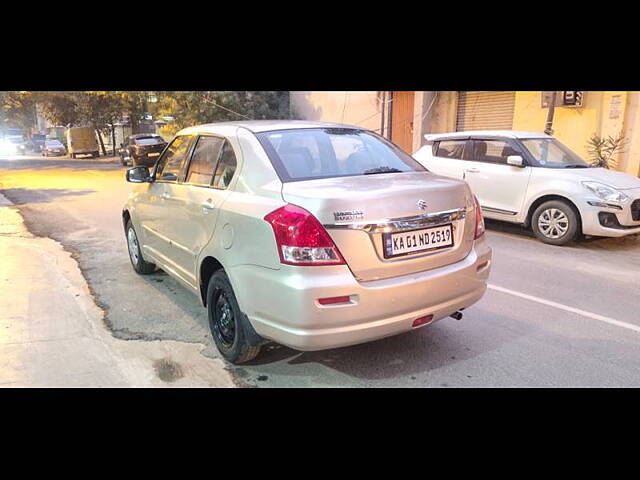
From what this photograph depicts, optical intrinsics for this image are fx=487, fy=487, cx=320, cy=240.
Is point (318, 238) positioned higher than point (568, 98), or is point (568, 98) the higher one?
point (568, 98)

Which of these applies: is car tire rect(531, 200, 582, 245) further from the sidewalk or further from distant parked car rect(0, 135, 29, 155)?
distant parked car rect(0, 135, 29, 155)

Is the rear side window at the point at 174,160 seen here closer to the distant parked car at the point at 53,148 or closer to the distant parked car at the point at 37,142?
the distant parked car at the point at 53,148

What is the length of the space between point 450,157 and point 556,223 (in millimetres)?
2124

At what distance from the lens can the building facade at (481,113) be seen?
10117 millimetres

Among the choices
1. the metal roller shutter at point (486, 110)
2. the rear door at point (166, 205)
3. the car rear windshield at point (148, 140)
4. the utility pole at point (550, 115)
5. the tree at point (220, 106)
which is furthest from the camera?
the car rear windshield at point (148, 140)

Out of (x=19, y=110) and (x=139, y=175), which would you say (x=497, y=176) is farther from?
(x=19, y=110)

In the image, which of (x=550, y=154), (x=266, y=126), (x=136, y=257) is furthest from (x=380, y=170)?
(x=550, y=154)

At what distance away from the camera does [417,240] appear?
9.78 feet

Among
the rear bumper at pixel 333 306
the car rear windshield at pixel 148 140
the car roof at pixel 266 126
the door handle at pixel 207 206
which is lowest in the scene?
the rear bumper at pixel 333 306

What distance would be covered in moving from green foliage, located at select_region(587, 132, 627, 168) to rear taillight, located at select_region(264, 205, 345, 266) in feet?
30.4

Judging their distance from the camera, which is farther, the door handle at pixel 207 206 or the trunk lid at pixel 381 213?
the door handle at pixel 207 206

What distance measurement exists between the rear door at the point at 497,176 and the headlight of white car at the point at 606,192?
859 millimetres

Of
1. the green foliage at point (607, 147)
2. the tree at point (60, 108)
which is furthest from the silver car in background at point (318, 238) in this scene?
the tree at point (60, 108)

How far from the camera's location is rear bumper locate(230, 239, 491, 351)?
8.94 ft
